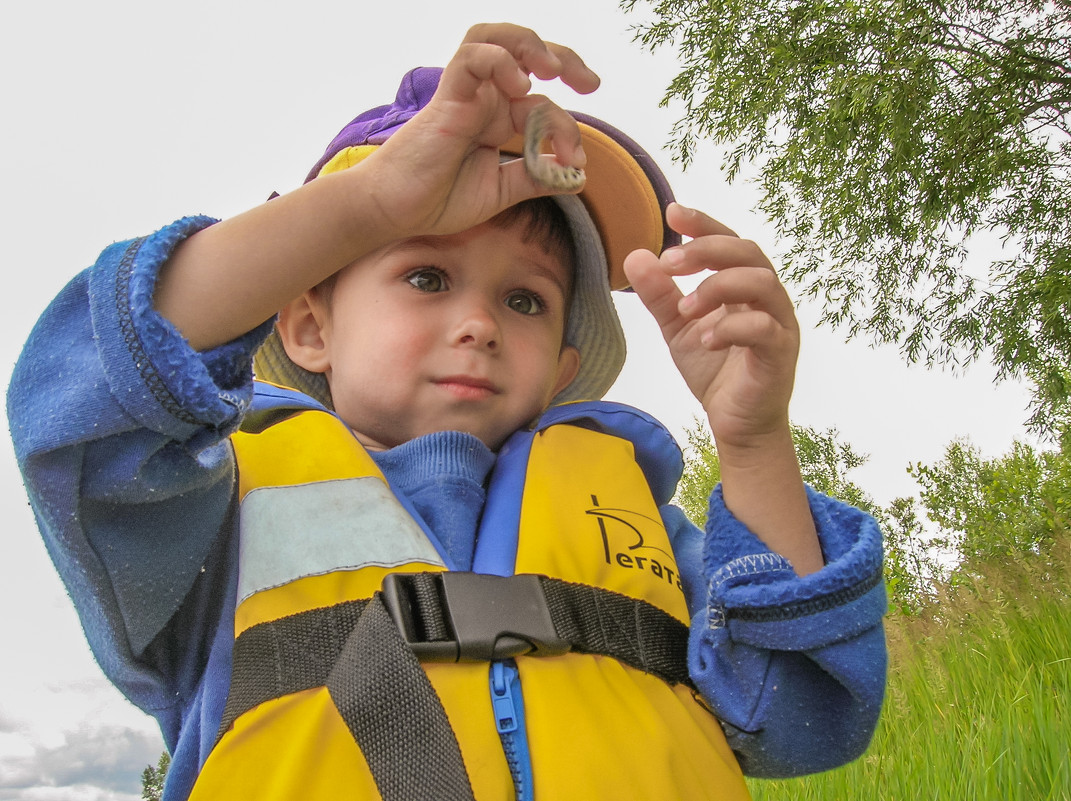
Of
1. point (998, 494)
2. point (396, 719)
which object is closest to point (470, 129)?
point (396, 719)

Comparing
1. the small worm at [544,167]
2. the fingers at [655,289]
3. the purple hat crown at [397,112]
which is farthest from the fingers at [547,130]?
the purple hat crown at [397,112]

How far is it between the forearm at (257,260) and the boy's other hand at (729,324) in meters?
0.56

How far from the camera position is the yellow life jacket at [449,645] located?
3.95 ft

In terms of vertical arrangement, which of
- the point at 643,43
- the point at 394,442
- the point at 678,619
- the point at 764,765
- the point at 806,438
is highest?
the point at 806,438

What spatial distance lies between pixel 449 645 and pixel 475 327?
648 mm

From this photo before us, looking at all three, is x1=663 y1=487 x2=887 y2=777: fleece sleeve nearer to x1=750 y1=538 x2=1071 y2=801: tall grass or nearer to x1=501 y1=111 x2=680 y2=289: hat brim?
x1=501 y1=111 x2=680 y2=289: hat brim

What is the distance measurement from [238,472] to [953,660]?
3.71m

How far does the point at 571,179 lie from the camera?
151cm

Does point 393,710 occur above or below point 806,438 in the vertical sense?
below

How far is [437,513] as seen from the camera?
1610mm

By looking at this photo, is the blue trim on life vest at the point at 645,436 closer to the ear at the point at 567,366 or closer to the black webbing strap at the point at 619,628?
the ear at the point at 567,366

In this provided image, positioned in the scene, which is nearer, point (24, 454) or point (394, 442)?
point (24, 454)

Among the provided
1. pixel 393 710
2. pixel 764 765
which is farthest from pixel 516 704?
pixel 764 765

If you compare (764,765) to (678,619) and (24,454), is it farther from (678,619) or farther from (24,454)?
(24,454)
